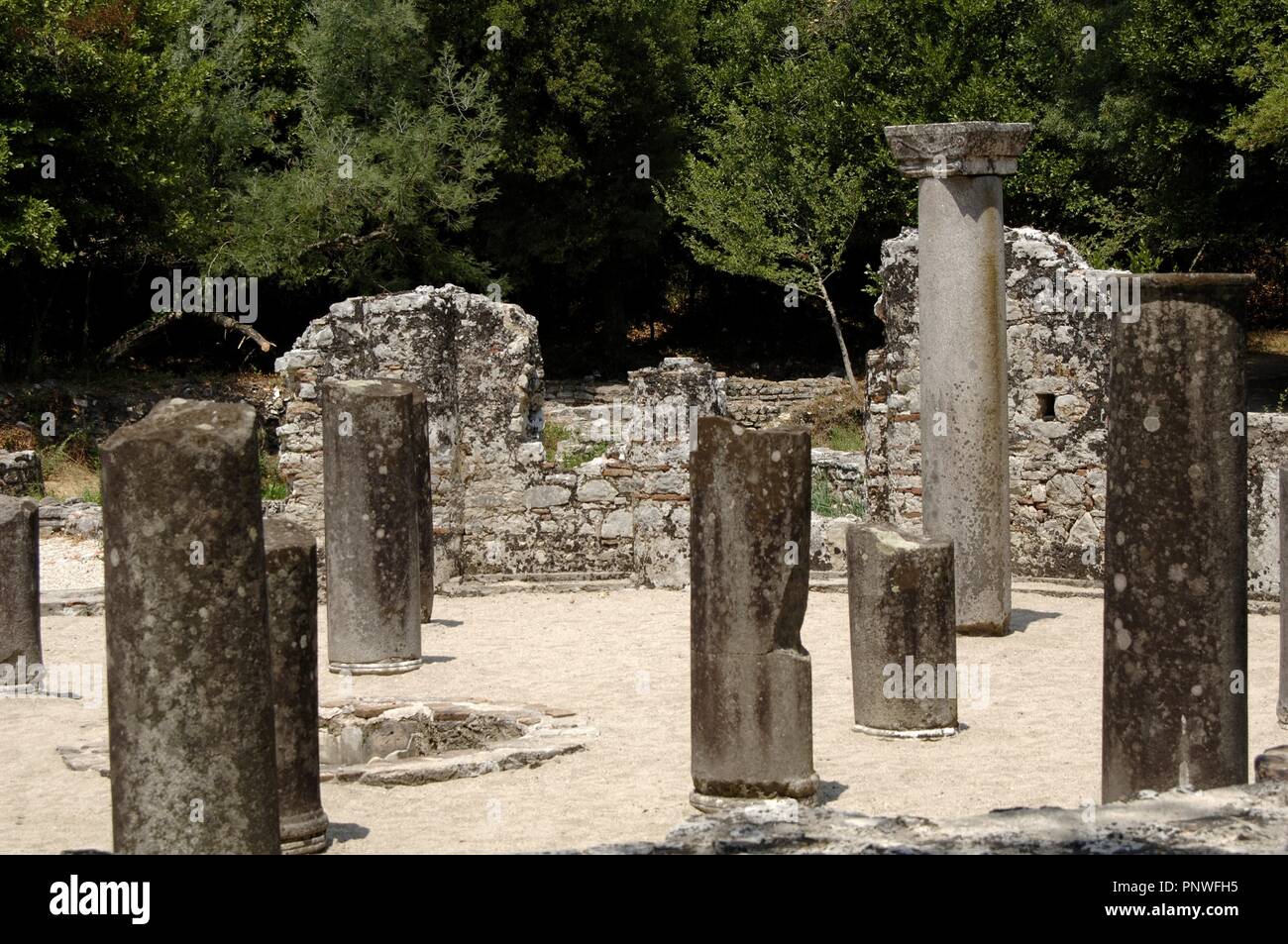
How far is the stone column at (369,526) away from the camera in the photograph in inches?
510

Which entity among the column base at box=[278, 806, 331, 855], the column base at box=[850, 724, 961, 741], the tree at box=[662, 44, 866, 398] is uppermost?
the tree at box=[662, 44, 866, 398]

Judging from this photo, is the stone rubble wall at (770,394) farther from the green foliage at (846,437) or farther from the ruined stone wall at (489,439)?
the ruined stone wall at (489,439)

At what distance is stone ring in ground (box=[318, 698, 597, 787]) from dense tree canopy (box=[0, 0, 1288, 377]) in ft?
52.3

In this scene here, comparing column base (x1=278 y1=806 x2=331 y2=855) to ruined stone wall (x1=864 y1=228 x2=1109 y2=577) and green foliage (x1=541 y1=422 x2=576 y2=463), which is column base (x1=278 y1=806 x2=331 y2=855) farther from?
green foliage (x1=541 y1=422 x2=576 y2=463)

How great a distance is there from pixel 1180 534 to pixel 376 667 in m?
7.37

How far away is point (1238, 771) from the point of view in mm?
7293

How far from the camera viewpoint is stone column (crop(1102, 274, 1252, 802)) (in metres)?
7.04

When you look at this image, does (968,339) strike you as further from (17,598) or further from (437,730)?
(17,598)

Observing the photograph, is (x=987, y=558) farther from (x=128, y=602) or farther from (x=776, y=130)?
(x=776, y=130)

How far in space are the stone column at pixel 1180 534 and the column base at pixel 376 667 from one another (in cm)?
687

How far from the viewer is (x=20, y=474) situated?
20453 millimetres

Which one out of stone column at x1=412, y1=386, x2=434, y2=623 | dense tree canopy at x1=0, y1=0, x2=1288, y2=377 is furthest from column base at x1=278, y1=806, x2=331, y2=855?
dense tree canopy at x1=0, y1=0, x2=1288, y2=377
